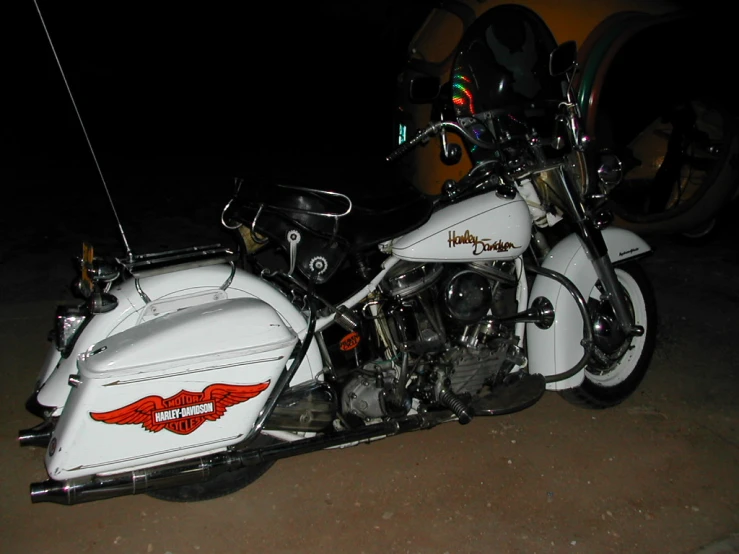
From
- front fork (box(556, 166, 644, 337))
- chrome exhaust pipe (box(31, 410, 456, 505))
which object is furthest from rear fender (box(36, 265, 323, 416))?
front fork (box(556, 166, 644, 337))

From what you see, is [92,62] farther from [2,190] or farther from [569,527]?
[569,527]

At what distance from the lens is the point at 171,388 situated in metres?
2.09

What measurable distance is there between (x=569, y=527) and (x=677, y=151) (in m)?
3.86

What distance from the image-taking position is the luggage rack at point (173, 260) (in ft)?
7.41

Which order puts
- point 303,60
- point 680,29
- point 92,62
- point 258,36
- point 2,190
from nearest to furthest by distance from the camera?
point 680,29 → point 2,190 → point 92,62 → point 303,60 → point 258,36

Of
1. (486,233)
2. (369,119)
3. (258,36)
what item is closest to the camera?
(486,233)

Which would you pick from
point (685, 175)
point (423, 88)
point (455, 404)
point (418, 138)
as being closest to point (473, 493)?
point (455, 404)

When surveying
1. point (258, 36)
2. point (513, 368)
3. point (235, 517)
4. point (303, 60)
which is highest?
point (258, 36)

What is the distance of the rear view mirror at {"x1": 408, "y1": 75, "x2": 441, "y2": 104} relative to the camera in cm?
269

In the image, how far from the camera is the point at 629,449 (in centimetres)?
316

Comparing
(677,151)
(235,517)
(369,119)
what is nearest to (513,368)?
(235,517)

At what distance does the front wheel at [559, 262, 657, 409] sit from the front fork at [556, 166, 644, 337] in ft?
0.32

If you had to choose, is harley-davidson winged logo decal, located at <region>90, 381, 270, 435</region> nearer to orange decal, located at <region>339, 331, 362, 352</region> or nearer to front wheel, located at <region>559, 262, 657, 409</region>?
orange decal, located at <region>339, 331, 362, 352</region>

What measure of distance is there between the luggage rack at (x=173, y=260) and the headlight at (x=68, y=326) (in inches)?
8.9
